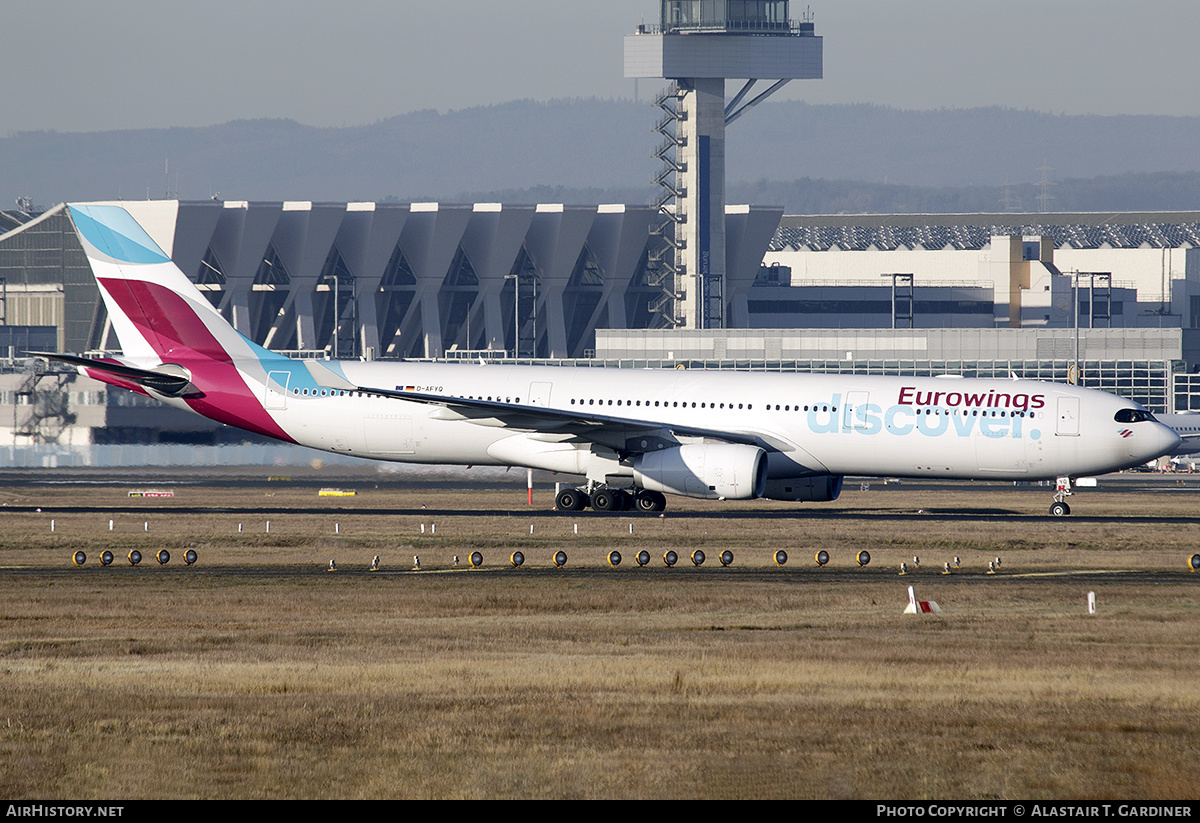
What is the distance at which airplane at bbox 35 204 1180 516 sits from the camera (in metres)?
40.5

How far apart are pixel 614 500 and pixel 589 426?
2.42 meters

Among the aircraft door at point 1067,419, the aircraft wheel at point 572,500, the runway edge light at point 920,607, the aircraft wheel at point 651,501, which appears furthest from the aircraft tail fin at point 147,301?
the runway edge light at point 920,607

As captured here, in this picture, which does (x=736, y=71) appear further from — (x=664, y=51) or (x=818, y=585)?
(x=818, y=585)

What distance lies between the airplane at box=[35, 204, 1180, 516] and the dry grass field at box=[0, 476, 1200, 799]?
6.75 meters

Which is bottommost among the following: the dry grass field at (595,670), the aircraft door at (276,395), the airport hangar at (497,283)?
the dry grass field at (595,670)

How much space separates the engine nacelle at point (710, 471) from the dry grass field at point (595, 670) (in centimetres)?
513

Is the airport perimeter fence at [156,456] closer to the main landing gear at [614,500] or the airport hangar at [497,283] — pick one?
the main landing gear at [614,500]

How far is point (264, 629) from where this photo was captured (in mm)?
20516

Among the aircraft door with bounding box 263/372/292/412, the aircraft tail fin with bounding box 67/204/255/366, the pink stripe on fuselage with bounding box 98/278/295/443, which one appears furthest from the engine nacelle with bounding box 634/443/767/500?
the aircraft tail fin with bounding box 67/204/255/366

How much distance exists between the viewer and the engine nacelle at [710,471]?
3916 cm

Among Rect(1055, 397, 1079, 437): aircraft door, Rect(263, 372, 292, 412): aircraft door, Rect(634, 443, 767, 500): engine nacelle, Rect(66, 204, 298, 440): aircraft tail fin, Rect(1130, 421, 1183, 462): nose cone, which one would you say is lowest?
Rect(634, 443, 767, 500): engine nacelle

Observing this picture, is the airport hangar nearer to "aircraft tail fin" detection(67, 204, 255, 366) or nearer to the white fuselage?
"aircraft tail fin" detection(67, 204, 255, 366)

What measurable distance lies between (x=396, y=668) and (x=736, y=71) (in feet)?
391

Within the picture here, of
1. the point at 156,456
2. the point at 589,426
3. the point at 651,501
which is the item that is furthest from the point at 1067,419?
the point at 156,456
